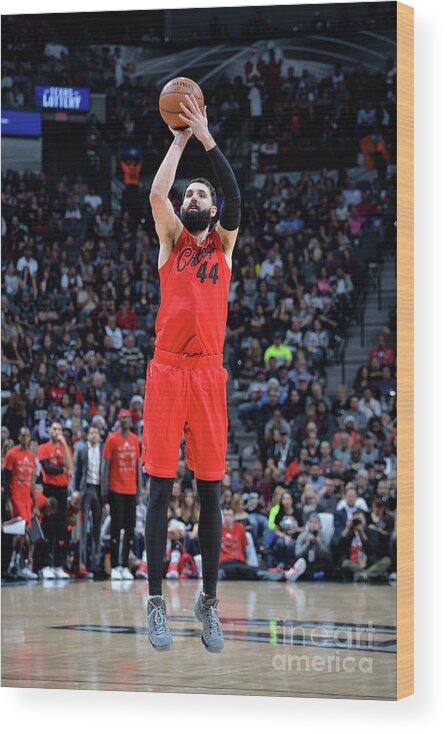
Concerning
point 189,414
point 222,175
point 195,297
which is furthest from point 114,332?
point 222,175

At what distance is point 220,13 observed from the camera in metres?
6.83

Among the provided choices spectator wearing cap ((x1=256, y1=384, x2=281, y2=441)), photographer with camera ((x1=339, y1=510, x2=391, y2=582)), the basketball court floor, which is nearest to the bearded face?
spectator wearing cap ((x1=256, y1=384, x2=281, y2=441))

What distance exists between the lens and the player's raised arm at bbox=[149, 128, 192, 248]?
6.80 metres

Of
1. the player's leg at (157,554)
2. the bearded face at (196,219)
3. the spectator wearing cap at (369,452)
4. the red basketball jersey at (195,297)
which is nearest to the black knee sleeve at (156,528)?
the player's leg at (157,554)

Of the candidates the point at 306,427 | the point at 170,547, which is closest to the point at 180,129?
the point at 306,427

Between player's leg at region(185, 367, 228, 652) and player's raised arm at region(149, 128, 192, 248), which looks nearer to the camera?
player's leg at region(185, 367, 228, 652)

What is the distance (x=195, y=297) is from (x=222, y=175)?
21.6 inches

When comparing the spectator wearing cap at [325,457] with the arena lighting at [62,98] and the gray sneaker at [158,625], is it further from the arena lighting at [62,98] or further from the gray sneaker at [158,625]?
the arena lighting at [62,98]

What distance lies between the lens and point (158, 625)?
6785mm

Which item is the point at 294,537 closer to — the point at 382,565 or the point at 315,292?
the point at 382,565

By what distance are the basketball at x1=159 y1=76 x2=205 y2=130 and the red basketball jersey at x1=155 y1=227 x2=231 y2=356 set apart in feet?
1.61

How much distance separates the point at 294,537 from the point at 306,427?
49cm

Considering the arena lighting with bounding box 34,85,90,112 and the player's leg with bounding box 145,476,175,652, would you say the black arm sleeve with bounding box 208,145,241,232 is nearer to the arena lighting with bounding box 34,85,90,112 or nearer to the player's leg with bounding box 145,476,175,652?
the arena lighting with bounding box 34,85,90,112

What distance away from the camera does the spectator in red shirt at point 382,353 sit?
21.6 feet
